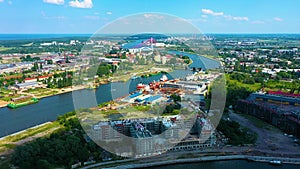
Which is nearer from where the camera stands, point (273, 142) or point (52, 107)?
point (273, 142)

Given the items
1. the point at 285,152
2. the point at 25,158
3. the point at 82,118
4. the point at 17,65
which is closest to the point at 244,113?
the point at 285,152

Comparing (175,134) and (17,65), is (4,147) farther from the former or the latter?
(17,65)

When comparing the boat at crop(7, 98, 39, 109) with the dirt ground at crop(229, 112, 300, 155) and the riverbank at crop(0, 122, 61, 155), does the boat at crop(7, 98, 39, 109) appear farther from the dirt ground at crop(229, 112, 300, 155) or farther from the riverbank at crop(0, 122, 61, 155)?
the dirt ground at crop(229, 112, 300, 155)

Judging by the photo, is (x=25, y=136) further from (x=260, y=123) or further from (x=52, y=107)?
(x=260, y=123)

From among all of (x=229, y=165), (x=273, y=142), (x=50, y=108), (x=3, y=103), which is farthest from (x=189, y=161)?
(x=3, y=103)

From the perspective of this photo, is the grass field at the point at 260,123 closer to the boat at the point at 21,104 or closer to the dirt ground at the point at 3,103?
the boat at the point at 21,104

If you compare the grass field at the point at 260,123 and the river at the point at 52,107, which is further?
the river at the point at 52,107

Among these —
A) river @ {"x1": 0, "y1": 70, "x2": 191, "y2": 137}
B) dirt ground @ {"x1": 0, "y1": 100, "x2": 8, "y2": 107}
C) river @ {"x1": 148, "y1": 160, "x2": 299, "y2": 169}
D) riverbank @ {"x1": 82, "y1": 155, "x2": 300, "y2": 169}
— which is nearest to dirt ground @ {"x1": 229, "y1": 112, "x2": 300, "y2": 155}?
riverbank @ {"x1": 82, "y1": 155, "x2": 300, "y2": 169}

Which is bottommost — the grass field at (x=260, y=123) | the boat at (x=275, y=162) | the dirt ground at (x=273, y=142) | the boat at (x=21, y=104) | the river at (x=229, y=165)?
the river at (x=229, y=165)

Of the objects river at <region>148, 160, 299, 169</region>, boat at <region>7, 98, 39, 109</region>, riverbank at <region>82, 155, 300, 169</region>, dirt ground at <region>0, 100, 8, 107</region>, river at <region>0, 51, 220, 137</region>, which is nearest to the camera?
riverbank at <region>82, 155, 300, 169</region>

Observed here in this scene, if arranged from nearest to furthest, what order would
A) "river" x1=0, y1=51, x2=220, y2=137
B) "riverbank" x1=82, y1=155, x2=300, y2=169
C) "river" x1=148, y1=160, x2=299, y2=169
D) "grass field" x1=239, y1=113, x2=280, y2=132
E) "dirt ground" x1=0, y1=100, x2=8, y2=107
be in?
1. "riverbank" x1=82, y1=155, x2=300, y2=169
2. "river" x1=148, y1=160, x2=299, y2=169
3. "grass field" x1=239, y1=113, x2=280, y2=132
4. "river" x1=0, y1=51, x2=220, y2=137
5. "dirt ground" x1=0, y1=100, x2=8, y2=107

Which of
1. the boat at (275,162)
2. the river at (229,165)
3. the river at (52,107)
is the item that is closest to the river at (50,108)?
the river at (52,107)
